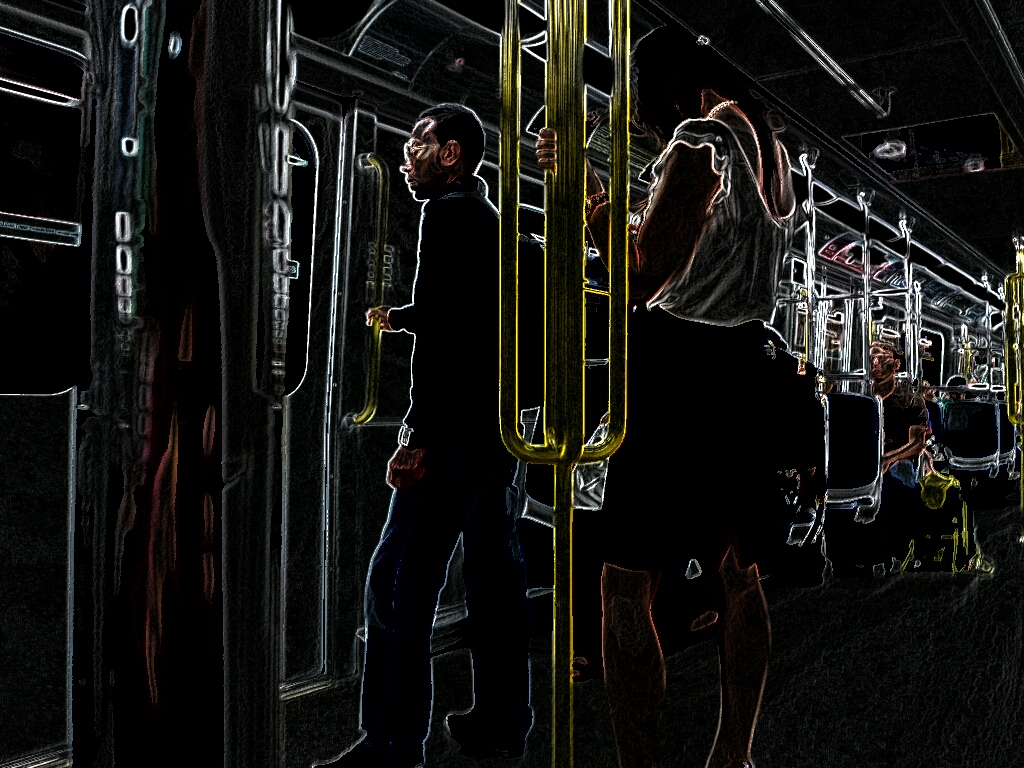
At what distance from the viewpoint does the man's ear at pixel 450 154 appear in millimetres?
2076

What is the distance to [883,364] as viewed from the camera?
4.60 meters

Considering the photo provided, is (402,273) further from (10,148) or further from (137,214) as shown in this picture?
(137,214)

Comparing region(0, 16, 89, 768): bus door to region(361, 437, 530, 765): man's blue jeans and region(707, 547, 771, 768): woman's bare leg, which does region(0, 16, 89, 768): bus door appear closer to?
region(361, 437, 530, 765): man's blue jeans

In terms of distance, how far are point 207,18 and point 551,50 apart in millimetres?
527

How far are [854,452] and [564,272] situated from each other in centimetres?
291

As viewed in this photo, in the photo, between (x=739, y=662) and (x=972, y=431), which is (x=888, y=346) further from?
(x=739, y=662)

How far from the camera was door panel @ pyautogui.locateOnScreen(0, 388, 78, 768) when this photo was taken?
185 cm

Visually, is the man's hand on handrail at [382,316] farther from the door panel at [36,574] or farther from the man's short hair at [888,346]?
the man's short hair at [888,346]

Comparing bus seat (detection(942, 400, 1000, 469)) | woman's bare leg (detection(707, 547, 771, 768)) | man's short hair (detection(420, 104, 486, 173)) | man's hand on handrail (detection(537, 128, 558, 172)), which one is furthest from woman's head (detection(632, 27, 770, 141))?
bus seat (detection(942, 400, 1000, 469))

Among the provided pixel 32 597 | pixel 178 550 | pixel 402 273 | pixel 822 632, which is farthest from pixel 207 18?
pixel 822 632

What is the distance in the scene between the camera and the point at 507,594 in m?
2.21

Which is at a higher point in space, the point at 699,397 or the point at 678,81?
the point at 678,81

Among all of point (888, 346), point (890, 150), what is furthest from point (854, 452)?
point (890, 150)

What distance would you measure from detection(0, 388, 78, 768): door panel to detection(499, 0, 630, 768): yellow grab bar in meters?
1.09
